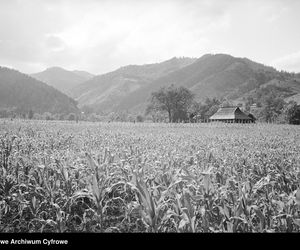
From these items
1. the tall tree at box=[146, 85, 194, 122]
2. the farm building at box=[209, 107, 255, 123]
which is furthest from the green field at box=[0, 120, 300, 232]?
the tall tree at box=[146, 85, 194, 122]

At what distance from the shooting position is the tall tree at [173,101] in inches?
3204

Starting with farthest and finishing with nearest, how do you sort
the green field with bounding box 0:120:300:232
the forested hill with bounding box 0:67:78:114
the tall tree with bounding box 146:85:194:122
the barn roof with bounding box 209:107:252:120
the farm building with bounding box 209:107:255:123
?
the forested hill with bounding box 0:67:78:114 < the tall tree with bounding box 146:85:194:122 < the barn roof with bounding box 209:107:252:120 < the farm building with bounding box 209:107:255:123 < the green field with bounding box 0:120:300:232

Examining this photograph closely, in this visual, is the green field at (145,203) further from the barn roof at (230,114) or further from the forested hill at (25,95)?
the forested hill at (25,95)

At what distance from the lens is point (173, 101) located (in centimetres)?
8200

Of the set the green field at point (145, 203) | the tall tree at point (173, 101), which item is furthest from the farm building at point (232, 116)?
the green field at point (145, 203)

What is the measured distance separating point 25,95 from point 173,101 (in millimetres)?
93362

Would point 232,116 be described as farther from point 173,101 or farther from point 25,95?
point 25,95

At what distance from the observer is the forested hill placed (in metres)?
135

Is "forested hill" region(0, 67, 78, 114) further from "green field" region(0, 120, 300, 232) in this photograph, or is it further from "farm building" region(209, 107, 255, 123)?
"green field" region(0, 120, 300, 232)

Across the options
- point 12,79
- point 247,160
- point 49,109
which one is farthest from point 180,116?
point 12,79

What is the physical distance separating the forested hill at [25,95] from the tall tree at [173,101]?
72.9 meters

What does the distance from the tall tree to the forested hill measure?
72884 millimetres

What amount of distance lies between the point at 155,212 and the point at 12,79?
160m
